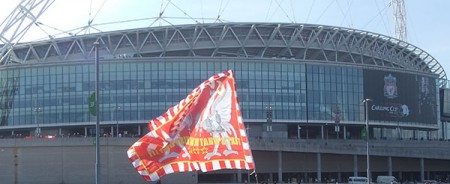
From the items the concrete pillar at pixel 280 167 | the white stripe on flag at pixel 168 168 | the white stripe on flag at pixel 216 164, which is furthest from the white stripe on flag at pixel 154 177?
the concrete pillar at pixel 280 167

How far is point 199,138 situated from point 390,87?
125 metres

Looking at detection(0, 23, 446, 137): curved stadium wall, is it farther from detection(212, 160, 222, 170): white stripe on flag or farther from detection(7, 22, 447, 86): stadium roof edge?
detection(212, 160, 222, 170): white stripe on flag

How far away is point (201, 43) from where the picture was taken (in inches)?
5187

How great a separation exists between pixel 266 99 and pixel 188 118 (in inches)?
4314

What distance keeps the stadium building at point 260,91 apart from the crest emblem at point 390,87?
0.62 feet

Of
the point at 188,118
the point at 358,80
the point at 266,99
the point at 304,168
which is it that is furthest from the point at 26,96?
the point at 188,118

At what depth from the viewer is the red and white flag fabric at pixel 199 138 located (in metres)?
11.6

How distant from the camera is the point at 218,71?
122 meters

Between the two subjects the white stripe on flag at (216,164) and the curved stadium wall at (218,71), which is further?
the curved stadium wall at (218,71)

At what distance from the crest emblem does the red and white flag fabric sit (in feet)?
405

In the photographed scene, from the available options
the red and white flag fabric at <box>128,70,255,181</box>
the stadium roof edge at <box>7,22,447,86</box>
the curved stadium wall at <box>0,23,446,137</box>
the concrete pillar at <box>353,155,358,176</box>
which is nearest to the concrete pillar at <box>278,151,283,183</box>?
the concrete pillar at <box>353,155,358,176</box>

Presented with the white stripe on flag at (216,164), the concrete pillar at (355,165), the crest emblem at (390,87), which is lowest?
the concrete pillar at (355,165)

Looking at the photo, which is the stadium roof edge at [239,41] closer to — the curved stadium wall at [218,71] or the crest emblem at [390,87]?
the curved stadium wall at [218,71]

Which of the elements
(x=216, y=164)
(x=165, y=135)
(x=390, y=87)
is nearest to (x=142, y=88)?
(x=390, y=87)
